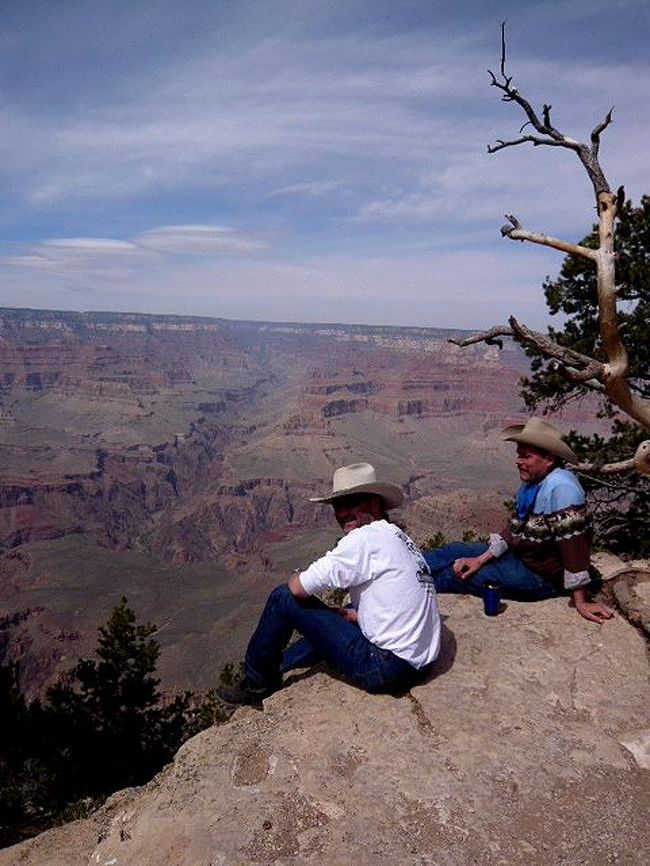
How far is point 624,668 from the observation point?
228 inches

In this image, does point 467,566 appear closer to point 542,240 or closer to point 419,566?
point 419,566

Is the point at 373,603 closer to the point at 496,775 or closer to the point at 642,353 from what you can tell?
the point at 496,775

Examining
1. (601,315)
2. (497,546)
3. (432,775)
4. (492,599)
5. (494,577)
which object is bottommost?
(432,775)

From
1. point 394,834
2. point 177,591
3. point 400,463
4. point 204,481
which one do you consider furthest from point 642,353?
point 204,481

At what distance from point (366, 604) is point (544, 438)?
2563 mm

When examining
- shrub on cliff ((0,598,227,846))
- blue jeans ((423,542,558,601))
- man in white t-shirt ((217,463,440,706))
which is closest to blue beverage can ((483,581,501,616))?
blue jeans ((423,542,558,601))

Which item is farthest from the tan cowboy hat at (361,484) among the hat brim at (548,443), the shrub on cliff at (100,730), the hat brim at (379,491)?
the shrub on cliff at (100,730)

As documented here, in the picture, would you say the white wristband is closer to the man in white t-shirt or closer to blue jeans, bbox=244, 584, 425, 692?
the man in white t-shirt

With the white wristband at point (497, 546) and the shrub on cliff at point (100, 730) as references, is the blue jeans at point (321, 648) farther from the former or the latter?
the shrub on cliff at point (100, 730)

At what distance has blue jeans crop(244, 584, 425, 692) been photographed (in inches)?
201

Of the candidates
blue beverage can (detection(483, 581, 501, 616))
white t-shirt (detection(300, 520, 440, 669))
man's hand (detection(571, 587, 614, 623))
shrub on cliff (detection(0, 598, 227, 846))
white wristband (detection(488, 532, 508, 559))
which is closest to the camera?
white t-shirt (detection(300, 520, 440, 669))

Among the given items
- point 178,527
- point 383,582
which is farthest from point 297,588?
point 178,527

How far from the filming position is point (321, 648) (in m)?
5.41

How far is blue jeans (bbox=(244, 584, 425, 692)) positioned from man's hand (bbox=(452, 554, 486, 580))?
183 centimetres
